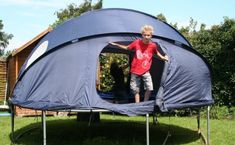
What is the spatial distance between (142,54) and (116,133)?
8.94 ft

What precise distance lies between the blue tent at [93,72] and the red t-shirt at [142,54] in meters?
0.15

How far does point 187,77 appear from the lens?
8.49 meters

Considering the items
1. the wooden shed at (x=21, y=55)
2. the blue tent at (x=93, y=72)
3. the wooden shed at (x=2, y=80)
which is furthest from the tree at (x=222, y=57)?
the wooden shed at (x=2, y=80)

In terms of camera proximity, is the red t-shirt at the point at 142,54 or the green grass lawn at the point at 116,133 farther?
the green grass lawn at the point at 116,133

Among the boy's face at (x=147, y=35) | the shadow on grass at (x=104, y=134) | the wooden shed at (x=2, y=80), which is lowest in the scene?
the shadow on grass at (x=104, y=134)

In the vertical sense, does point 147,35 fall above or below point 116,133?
above

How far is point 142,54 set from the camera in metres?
8.66

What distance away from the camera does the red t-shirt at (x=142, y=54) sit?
8.62m

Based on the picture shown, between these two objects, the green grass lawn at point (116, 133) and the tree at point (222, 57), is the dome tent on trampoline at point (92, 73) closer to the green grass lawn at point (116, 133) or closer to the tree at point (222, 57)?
the green grass lawn at point (116, 133)

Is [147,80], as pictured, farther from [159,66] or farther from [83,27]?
[159,66]

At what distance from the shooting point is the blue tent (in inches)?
306

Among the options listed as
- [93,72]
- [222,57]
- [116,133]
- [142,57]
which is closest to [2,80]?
[222,57]

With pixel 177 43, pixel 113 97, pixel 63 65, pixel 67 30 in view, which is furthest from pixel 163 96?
pixel 113 97

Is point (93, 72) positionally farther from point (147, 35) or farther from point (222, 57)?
point (222, 57)
